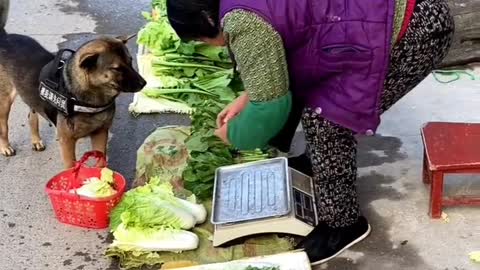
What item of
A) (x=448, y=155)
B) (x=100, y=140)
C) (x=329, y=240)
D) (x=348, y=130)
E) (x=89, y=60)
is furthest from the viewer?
(x=100, y=140)

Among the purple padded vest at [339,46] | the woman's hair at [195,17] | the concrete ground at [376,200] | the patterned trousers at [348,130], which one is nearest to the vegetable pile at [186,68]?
the concrete ground at [376,200]

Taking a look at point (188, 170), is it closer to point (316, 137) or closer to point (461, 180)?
point (316, 137)

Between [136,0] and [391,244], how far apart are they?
178 inches

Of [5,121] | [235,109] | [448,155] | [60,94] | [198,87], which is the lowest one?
[198,87]

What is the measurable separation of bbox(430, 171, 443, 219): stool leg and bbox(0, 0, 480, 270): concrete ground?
0.18 ft

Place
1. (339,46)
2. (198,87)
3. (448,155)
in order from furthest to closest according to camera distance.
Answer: (198,87), (448,155), (339,46)

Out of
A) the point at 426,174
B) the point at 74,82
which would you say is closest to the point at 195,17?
the point at 74,82

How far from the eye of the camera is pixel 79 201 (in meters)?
3.92

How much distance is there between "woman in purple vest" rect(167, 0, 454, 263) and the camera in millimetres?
3041

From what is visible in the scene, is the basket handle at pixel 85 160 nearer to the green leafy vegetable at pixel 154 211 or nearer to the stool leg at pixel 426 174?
the green leafy vegetable at pixel 154 211

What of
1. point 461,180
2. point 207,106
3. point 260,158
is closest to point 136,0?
point 207,106

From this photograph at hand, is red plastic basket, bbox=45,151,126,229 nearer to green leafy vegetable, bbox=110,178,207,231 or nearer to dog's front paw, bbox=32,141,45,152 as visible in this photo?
green leafy vegetable, bbox=110,178,207,231

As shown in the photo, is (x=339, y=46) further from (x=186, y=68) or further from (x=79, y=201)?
(x=186, y=68)

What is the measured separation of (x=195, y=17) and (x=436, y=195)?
1571mm
